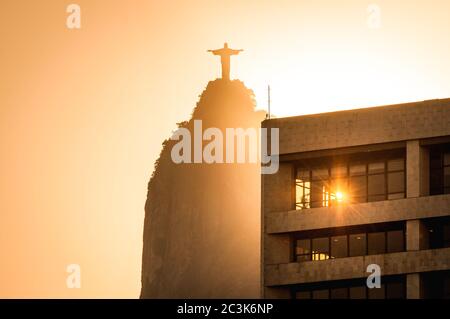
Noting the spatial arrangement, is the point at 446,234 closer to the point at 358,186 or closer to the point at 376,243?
the point at 376,243

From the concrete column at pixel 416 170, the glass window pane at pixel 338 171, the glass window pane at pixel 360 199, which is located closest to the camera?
the concrete column at pixel 416 170

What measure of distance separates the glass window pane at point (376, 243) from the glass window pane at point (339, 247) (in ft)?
4.91

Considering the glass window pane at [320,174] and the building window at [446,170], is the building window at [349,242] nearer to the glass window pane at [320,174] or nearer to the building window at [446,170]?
the building window at [446,170]

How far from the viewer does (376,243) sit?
80.8m

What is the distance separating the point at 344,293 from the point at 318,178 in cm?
713

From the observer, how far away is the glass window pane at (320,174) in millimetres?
82375

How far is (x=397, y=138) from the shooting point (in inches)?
3145

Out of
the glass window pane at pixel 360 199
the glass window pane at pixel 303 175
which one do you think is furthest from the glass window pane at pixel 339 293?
the glass window pane at pixel 303 175

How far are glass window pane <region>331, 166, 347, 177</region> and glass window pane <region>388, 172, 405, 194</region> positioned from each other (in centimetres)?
280

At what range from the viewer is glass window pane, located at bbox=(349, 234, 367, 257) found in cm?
Result: 8088
